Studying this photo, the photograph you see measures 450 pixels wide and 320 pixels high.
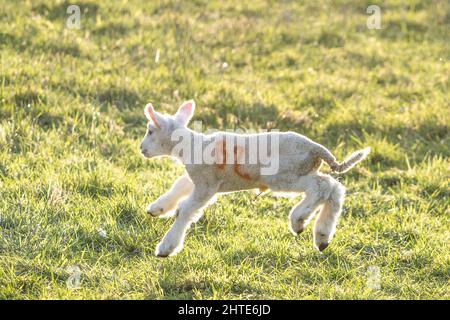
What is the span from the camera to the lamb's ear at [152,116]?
5777mm

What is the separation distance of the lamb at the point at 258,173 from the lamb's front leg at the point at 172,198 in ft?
0.45

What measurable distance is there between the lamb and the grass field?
0.49m

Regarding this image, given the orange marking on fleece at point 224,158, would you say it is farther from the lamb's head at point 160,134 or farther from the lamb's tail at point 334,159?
the lamb's tail at point 334,159

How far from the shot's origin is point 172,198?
597cm

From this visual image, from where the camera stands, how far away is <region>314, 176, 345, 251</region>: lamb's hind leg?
5574 mm

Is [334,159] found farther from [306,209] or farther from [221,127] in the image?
[221,127]

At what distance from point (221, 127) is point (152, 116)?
3.67 metres

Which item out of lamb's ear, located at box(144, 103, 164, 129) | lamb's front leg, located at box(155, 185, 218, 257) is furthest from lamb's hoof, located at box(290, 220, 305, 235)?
lamb's ear, located at box(144, 103, 164, 129)

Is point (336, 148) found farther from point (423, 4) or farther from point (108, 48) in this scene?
point (423, 4)

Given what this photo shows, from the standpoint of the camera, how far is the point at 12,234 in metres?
6.22

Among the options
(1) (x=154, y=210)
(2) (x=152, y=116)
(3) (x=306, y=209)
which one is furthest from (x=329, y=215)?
(2) (x=152, y=116)
